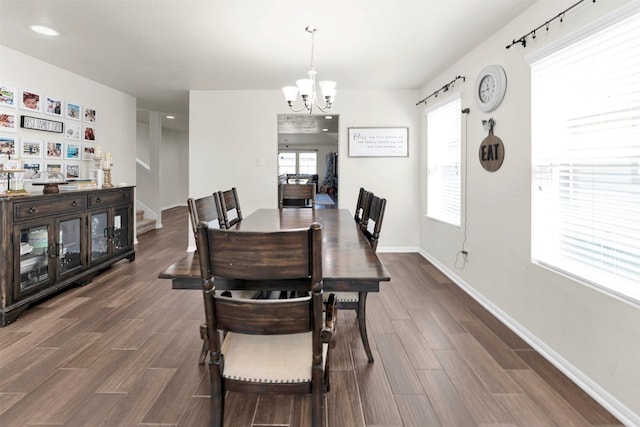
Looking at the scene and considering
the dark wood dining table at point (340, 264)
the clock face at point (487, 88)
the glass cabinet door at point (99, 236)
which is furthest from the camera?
the glass cabinet door at point (99, 236)

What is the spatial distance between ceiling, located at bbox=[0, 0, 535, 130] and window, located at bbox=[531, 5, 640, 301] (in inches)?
30.8

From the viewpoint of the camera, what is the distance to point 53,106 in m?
3.94

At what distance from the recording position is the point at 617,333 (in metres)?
1.72

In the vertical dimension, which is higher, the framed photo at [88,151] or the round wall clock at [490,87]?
the round wall clock at [490,87]

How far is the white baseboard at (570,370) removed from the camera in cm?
164

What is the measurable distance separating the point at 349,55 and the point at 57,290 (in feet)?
11.6

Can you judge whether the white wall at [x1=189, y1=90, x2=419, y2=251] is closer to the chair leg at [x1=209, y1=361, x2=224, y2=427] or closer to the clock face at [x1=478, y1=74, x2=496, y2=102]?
the clock face at [x1=478, y1=74, x2=496, y2=102]

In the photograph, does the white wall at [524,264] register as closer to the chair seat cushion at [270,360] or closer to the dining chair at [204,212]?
the chair seat cushion at [270,360]

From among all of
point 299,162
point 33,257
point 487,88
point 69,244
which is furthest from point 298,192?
point 299,162

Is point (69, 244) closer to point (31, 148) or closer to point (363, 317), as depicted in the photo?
point (31, 148)

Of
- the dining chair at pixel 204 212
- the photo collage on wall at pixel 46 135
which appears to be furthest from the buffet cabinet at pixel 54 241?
the dining chair at pixel 204 212

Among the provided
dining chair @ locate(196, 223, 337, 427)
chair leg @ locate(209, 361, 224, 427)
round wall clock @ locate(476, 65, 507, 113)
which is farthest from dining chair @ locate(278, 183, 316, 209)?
chair leg @ locate(209, 361, 224, 427)

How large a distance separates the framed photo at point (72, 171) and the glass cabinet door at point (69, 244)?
3.67ft

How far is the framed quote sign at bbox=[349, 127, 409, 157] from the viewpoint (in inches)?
199
